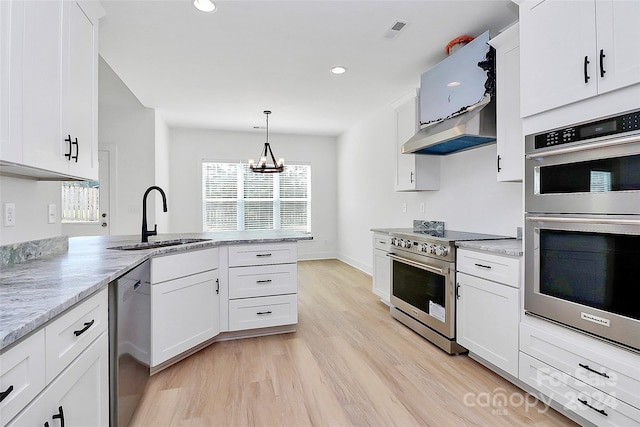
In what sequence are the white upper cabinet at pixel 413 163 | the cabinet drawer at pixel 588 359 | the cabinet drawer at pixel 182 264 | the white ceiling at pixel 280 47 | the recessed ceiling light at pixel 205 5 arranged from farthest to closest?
the white upper cabinet at pixel 413 163
the white ceiling at pixel 280 47
the recessed ceiling light at pixel 205 5
the cabinet drawer at pixel 182 264
the cabinet drawer at pixel 588 359

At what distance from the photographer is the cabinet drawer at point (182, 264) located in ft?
7.06

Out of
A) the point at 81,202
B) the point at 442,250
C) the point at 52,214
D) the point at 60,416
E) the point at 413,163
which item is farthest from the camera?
the point at 81,202

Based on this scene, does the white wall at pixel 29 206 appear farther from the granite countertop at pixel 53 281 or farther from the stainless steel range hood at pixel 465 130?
the stainless steel range hood at pixel 465 130

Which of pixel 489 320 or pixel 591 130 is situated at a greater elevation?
pixel 591 130

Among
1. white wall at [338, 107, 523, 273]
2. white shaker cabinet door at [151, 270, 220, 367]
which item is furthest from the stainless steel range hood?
white shaker cabinet door at [151, 270, 220, 367]

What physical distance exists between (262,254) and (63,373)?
1855mm

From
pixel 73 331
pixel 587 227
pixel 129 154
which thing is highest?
pixel 129 154

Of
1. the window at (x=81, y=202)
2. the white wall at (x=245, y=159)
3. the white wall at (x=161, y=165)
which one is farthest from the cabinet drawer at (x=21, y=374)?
the white wall at (x=245, y=159)

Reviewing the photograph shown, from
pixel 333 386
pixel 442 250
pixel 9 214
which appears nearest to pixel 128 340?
pixel 9 214

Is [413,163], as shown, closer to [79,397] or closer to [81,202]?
[79,397]

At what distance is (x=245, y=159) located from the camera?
6.57 metres

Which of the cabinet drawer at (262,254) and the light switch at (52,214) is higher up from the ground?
the light switch at (52,214)

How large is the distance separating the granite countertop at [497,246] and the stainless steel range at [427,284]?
4.7 inches

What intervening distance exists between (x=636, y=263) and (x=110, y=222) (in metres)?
5.73
